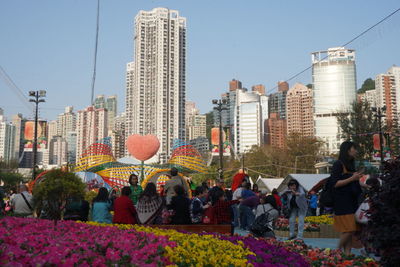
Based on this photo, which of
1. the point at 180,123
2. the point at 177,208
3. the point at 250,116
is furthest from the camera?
the point at 250,116

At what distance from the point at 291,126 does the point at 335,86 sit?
15068mm

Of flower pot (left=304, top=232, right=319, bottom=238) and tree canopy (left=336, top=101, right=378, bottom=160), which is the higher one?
tree canopy (left=336, top=101, right=378, bottom=160)

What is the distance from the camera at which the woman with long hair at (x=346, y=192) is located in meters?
6.48

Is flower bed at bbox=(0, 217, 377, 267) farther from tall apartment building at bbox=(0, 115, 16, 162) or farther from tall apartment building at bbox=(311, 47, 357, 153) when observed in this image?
tall apartment building at bbox=(0, 115, 16, 162)

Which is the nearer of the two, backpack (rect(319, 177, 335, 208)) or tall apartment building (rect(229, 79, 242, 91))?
backpack (rect(319, 177, 335, 208))

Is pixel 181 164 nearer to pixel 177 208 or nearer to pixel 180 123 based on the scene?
pixel 177 208

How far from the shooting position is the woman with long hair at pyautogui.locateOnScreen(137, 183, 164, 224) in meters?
9.77

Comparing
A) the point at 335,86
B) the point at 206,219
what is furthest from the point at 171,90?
the point at 206,219

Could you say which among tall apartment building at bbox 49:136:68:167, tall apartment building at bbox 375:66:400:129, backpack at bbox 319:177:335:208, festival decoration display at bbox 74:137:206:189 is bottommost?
backpack at bbox 319:177:335:208

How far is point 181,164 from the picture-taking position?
37375 mm

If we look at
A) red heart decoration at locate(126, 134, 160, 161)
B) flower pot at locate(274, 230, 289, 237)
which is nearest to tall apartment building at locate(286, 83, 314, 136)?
red heart decoration at locate(126, 134, 160, 161)

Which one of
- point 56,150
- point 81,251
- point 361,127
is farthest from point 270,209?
point 56,150

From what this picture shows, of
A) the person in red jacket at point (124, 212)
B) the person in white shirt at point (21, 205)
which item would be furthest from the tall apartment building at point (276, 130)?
the person in red jacket at point (124, 212)

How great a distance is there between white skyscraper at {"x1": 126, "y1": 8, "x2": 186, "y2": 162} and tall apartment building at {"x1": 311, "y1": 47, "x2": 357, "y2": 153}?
3416 cm
